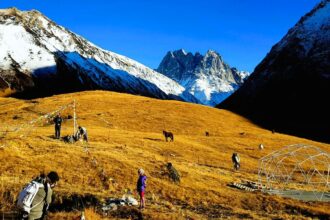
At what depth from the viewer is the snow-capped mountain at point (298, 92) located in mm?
144613

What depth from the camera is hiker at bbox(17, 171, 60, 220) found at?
40.9ft

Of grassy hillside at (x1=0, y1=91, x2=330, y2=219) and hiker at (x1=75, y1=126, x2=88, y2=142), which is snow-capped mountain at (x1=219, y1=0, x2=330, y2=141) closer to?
grassy hillside at (x1=0, y1=91, x2=330, y2=219)

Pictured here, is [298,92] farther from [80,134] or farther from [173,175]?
[173,175]

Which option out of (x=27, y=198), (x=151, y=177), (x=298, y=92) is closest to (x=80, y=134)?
(x=151, y=177)

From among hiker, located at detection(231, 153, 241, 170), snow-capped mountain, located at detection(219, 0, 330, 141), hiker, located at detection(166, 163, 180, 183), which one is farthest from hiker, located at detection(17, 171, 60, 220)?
snow-capped mountain, located at detection(219, 0, 330, 141)

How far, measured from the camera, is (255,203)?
91.1 feet

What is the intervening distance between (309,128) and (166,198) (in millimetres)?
120069

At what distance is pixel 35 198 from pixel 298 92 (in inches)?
6604

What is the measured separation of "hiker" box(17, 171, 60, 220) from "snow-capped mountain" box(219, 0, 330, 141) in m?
120

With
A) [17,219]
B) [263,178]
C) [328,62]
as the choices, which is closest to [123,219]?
[17,219]

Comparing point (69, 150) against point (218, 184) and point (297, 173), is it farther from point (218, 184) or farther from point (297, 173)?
point (297, 173)

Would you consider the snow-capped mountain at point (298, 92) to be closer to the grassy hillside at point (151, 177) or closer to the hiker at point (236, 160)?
the hiker at point (236, 160)

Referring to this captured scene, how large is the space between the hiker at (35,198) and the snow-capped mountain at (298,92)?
120 meters

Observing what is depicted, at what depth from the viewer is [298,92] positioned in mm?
170375
